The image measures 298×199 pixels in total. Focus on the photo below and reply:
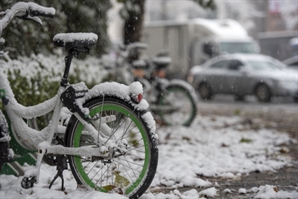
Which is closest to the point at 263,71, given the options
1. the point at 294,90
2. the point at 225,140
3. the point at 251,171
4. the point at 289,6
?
the point at 294,90

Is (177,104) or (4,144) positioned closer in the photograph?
(4,144)

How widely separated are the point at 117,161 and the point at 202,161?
208 cm

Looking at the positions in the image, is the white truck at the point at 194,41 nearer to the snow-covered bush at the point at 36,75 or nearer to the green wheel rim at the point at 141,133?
the snow-covered bush at the point at 36,75

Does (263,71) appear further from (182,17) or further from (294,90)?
(182,17)

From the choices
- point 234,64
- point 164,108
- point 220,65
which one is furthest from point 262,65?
point 164,108

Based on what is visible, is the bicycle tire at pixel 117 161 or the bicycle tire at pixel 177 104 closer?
the bicycle tire at pixel 117 161

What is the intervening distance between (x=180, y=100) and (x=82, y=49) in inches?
197

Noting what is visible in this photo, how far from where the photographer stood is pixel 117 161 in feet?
12.9

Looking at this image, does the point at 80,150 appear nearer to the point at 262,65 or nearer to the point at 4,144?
the point at 4,144

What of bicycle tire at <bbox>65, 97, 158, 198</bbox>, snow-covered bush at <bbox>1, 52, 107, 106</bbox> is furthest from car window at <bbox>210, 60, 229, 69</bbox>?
bicycle tire at <bbox>65, 97, 158, 198</bbox>

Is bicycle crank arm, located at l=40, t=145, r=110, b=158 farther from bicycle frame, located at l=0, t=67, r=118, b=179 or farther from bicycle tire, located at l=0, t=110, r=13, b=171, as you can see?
bicycle tire, located at l=0, t=110, r=13, b=171

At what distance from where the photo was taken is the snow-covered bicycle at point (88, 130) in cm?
378

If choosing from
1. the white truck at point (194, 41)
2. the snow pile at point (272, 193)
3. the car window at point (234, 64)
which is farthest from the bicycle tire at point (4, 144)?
the white truck at point (194, 41)

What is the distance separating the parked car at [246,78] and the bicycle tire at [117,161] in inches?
468
